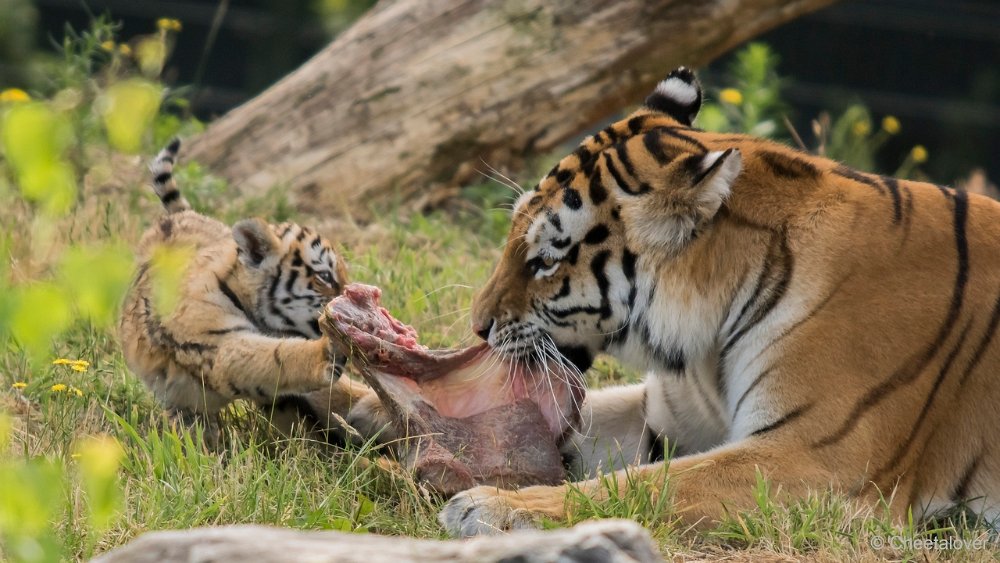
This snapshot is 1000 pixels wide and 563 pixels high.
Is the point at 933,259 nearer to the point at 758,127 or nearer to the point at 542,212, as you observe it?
the point at 542,212

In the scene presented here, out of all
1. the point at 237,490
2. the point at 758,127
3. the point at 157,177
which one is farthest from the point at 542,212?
the point at 758,127

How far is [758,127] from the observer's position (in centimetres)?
634

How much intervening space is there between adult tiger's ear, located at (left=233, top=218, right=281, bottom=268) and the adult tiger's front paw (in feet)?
4.09

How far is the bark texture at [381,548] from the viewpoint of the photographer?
1661 mm

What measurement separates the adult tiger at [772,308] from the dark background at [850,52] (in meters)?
6.91

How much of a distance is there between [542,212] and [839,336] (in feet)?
2.61

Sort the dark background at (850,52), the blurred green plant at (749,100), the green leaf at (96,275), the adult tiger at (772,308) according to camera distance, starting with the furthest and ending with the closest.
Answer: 1. the dark background at (850,52)
2. the blurred green plant at (749,100)
3. the adult tiger at (772,308)
4. the green leaf at (96,275)

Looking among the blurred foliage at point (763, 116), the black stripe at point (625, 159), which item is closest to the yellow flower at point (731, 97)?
the blurred foliage at point (763, 116)

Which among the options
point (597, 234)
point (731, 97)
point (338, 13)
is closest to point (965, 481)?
point (597, 234)

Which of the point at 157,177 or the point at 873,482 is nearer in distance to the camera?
the point at 873,482

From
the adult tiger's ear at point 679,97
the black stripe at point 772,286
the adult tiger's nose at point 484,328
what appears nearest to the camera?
the black stripe at point 772,286

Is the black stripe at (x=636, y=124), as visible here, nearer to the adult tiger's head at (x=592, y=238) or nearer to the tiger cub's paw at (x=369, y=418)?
the adult tiger's head at (x=592, y=238)

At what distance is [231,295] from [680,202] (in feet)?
4.66

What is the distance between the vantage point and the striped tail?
4.22 m
